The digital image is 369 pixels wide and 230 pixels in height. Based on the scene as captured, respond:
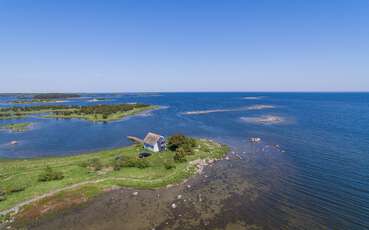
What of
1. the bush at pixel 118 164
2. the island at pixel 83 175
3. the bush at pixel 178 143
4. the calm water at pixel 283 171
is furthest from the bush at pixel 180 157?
the bush at pixel 118 164

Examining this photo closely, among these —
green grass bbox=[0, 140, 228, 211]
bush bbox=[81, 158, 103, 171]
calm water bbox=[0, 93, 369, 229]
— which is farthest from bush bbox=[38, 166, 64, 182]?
calm water bbox=[0, 93, 369, 229]

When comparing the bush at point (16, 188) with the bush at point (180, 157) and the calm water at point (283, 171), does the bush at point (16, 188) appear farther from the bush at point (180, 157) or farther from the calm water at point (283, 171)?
the bush at point (180, 157)

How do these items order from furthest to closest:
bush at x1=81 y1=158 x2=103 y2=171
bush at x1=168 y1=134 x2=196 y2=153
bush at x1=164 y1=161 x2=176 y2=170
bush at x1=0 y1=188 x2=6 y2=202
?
bush at x1=168 y1=134 x2=196 y2=153 → bush at x1=81 y1=158 x2=103 y2=171 → bush at x1=164 y1=161 x2=176 y2=170 → bush at x1=0 y1=188 x2=6 y2=202

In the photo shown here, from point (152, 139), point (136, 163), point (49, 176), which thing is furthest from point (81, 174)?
point (152, 139)

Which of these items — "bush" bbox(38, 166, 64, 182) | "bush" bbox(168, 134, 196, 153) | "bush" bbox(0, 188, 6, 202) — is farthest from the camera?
"bush" bbox(168, 134, 196, 153)

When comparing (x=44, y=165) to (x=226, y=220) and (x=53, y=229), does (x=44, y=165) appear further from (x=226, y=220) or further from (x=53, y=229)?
(x=226, y=220)

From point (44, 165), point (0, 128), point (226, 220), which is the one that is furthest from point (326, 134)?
point (0, 128)

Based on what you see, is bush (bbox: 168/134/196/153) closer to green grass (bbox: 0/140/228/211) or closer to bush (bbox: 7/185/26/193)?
green grass (bbox: 0/140/228/211)

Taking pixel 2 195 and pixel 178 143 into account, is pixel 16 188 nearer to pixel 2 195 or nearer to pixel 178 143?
pixel 2 195
